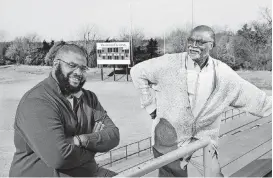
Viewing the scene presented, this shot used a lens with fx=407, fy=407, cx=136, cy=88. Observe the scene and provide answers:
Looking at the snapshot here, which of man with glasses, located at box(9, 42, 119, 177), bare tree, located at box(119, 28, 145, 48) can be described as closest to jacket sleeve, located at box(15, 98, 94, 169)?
man with glasses, located at box(9, 42, 119, 177)

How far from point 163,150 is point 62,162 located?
73cm

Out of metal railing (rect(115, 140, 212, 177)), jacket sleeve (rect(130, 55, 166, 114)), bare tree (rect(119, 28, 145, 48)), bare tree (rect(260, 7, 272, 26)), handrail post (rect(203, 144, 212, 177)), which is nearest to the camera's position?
metal railing (rect(115, 140, 212, 177))

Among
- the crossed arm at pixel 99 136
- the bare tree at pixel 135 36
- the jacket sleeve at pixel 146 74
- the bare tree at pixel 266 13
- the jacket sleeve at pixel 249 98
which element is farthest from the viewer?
the bare tree at pixel 266 13

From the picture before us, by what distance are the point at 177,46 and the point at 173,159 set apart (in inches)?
38.1

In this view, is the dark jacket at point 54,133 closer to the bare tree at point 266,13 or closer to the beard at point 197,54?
the beard at point 197,54

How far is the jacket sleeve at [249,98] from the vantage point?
1.66 meters

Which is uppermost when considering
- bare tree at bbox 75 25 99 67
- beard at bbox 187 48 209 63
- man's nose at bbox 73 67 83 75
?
bare tree at bbox 75 25 99 67

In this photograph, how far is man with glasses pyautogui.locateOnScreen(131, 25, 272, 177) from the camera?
1539 millimetres

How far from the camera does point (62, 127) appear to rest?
1068mm

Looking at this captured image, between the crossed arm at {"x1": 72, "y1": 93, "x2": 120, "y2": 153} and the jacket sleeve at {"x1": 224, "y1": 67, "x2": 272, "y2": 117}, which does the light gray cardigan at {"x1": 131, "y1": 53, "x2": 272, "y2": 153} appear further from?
the crossed arm at {"x1": 72, "y1": 93, "x2": 120, "y2": 153}

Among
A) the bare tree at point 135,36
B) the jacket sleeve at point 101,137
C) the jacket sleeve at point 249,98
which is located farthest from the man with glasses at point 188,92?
the bare tree at point 135,36

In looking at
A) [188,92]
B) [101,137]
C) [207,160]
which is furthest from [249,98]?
[101,137]

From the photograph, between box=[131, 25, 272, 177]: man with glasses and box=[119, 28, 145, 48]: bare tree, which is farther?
box=[119, 28, 145, 48]: bare tree

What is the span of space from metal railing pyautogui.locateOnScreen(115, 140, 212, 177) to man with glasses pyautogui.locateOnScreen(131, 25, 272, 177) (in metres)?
0.06
